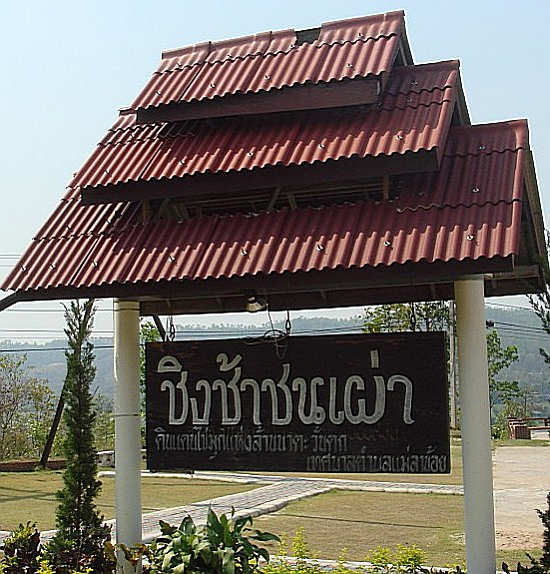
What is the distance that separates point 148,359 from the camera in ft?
20.3

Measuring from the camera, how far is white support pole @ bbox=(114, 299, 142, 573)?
6.25 metres

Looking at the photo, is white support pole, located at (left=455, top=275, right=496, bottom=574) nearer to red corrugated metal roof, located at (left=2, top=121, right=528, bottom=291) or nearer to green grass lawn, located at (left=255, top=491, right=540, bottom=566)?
red corrugated metal roof, located at (left=2, top=121, right=528, bottom=291)

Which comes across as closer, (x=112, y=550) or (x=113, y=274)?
(x=113, y=274)

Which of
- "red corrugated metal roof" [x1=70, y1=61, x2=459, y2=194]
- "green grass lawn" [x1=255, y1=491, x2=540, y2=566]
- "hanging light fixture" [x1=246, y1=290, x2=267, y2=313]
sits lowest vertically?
"green grass lawn" [x1=255, y1=491, x2=540, y2=566]

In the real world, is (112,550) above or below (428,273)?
below

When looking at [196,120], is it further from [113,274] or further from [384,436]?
[384,436]

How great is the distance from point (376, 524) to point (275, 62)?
8.75m

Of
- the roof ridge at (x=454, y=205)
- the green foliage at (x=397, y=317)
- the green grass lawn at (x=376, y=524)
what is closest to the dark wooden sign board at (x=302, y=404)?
the roof ridge at (x=454, y=205)

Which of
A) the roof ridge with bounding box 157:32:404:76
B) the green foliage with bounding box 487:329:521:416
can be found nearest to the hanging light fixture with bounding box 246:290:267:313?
the roof ridge with bounding box 157:32:404:76

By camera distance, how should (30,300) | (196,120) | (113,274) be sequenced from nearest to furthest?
(113,274), (30,300), (196,120)

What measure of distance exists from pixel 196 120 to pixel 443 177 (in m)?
2.03

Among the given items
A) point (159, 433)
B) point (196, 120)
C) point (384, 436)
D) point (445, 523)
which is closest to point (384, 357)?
point (384, 436)

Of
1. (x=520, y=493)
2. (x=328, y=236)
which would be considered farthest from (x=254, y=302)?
(x=520, y=493)

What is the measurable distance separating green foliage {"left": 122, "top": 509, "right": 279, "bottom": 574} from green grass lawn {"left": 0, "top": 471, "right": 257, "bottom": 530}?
8.27 m
